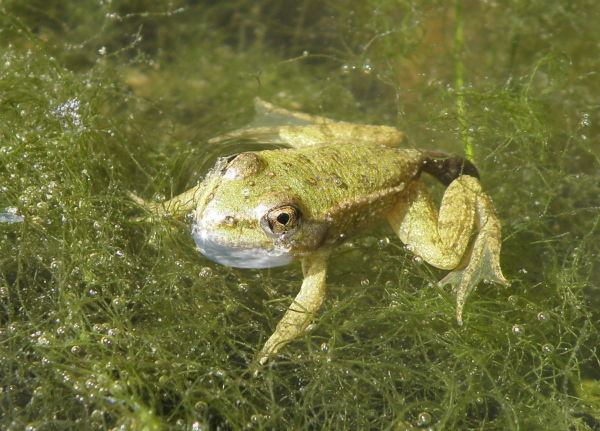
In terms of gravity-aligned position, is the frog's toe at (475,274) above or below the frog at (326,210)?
below

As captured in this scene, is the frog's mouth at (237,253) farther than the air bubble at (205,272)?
No

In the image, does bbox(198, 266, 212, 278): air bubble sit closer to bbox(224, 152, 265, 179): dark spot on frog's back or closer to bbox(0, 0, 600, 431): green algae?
bbox(0, 0, 600, 431): green algae

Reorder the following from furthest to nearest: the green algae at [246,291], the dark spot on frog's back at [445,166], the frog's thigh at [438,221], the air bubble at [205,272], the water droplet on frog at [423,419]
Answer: the dark spot on frog's back at [445,166] → the frog's thigh at [438,221] → the air bubble at [205,272] → the water droplet on frog at [423,419] → the green algae at [246,291]

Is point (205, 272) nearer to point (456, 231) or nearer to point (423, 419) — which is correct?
point (423, 419)

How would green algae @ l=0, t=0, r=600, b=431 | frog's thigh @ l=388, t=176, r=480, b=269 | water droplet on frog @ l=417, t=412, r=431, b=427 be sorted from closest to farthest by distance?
green algae @ l=0, t=0, r=600, b=431
water droplet on frog @ l=417, t=412, r=431, b=427
frog's thigh @ l=388, t=176, r=480, b=269

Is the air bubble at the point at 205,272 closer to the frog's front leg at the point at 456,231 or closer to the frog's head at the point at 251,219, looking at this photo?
the frog's head at the point at 251,219

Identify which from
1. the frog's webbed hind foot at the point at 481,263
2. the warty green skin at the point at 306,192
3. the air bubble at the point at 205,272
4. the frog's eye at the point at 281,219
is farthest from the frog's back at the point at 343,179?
the air bubble at the point at 205,272

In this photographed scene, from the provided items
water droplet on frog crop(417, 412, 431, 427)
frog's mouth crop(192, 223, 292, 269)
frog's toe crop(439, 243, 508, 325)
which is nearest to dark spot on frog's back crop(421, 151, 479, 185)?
frog's toe crop(439, 243, 508, 325)
